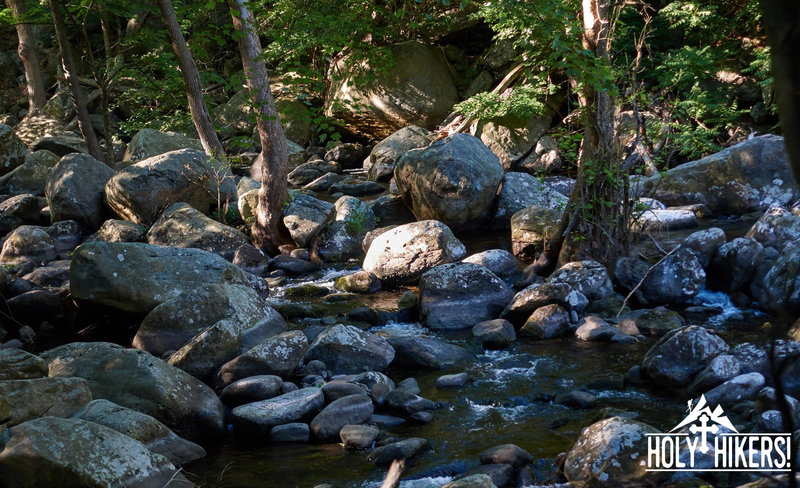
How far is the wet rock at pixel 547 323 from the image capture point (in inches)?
269

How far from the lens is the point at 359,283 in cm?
887

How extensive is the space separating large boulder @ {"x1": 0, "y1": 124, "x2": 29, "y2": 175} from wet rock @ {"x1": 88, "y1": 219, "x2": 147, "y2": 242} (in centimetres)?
761

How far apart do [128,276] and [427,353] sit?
3.52 m

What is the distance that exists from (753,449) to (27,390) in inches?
181

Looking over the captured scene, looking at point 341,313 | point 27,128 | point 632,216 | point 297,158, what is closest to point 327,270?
point 341,313

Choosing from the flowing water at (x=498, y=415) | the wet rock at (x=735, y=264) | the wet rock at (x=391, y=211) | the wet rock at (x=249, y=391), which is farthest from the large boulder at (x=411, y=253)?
the wet rock at (x=249, y=391)

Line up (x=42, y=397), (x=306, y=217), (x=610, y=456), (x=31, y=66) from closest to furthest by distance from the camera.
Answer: (x=610, y=456) → (x=42, y=397) → (x=306, y=217) → (x=31, y=66)

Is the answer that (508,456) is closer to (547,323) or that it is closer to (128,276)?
(547,323)

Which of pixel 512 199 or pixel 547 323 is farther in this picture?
pixel 512 199

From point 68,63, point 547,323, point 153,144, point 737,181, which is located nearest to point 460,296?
point 547,323

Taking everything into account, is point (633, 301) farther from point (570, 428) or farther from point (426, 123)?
point (426, 123)

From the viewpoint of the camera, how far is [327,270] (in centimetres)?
1009

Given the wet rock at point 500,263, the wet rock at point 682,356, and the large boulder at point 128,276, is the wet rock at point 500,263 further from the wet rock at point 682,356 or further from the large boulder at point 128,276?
the large boulder at point 128,276

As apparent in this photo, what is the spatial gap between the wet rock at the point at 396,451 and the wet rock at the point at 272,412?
2.70 feet
